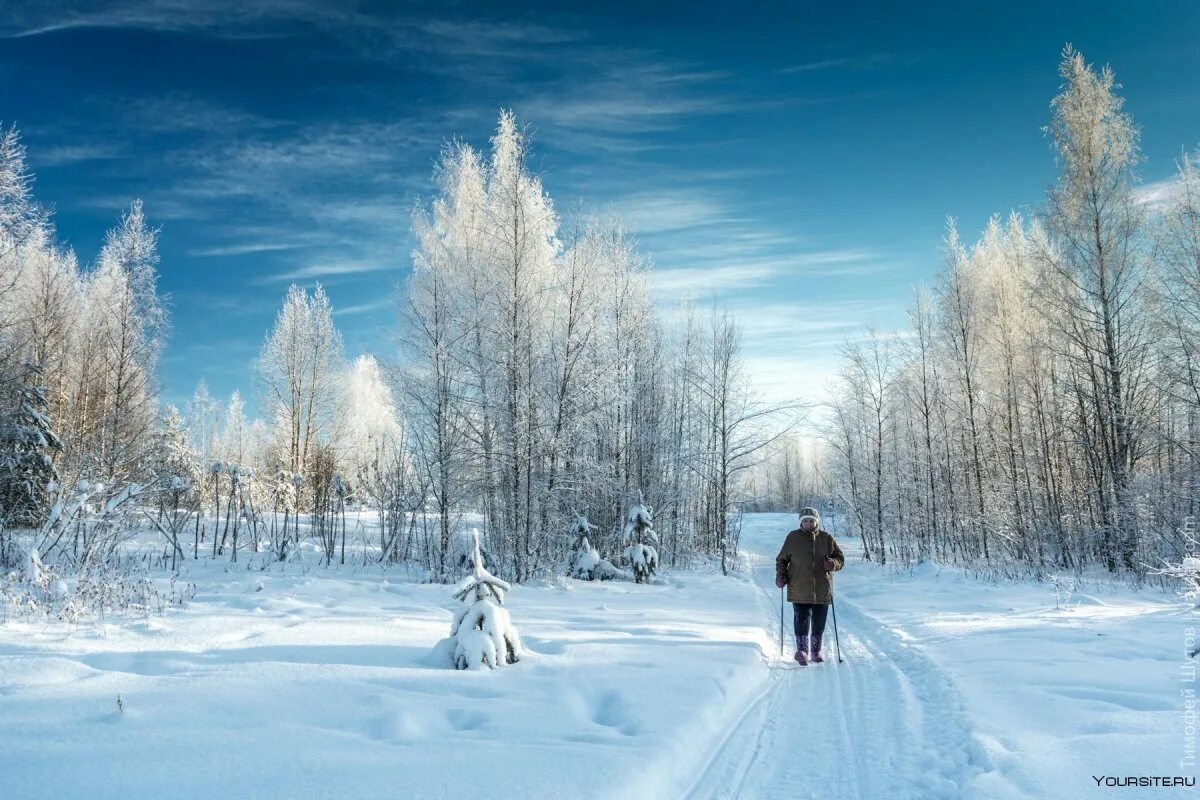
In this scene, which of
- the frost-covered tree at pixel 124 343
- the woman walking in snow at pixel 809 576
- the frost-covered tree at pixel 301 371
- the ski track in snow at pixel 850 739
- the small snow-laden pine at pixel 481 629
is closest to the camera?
the ski track in snow at pixel 850 739

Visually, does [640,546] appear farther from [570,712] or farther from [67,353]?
[67,353]

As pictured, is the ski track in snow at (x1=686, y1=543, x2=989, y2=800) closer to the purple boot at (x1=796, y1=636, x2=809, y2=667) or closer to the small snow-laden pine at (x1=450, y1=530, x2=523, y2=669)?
the purple boot at (x1=796, y1=636, x2=809, y2=667)

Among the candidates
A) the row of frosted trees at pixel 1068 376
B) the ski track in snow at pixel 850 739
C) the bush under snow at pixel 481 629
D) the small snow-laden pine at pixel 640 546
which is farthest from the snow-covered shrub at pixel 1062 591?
the bush under snow at pixel 481 629

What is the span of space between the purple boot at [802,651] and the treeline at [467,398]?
6.96 metres

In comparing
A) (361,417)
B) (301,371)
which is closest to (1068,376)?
(301,371)

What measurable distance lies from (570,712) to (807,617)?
3.66 m

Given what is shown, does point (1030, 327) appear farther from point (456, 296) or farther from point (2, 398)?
point (2, 398)

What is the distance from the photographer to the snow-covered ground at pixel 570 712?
3.26 meters

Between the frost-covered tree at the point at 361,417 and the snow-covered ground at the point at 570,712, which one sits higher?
the frost-covered tree at the point at 361,417

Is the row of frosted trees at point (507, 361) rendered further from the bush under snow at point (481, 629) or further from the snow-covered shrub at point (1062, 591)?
the snow-covered shrub at point (1062, 591)

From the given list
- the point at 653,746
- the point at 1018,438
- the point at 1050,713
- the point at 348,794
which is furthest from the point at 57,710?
the point at 1018,438

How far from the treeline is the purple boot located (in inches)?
Result: 274

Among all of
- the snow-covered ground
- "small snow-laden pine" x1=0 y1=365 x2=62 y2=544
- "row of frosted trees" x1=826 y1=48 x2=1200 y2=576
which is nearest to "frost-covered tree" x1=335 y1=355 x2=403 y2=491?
"small snow-laden pine" x1=0 y1=365 x2=62 y2=544

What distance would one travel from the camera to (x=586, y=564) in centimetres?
1344
